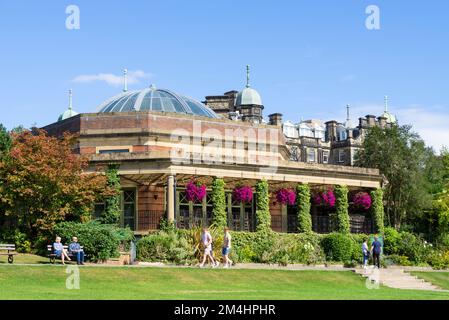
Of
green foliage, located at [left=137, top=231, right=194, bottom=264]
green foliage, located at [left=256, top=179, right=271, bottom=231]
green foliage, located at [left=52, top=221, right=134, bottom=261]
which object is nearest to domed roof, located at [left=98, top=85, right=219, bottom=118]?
green foliage, located at [left=256, top=179, right=271, bottom=231]

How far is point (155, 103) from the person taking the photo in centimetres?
5084

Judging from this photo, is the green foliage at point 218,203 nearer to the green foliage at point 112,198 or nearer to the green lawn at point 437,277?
the green foliage at point 112,198

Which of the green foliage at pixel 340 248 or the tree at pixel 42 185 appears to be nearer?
the tree at pixel 42 185

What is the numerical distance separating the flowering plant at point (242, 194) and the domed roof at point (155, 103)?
347 inches

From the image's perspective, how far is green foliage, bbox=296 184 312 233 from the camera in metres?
45.6

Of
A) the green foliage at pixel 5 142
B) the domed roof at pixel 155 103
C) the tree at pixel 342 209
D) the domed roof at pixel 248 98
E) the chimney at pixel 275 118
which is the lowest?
the tree at pixel 342 209

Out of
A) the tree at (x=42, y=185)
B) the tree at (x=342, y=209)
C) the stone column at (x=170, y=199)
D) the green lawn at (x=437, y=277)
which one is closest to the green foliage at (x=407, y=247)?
the tree at (x=342, y=209)

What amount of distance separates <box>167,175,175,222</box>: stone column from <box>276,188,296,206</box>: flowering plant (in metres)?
7.04

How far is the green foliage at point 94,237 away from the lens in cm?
3500

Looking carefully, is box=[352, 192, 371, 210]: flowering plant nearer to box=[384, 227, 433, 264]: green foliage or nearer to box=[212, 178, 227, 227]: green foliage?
box=[384, 227, 433, 264]: green foliage

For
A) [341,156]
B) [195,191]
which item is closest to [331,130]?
[341,156]

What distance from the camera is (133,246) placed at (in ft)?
125

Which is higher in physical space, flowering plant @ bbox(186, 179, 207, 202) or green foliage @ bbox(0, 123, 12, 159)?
green foliage @ bbox(0, 123, 12, 159)
